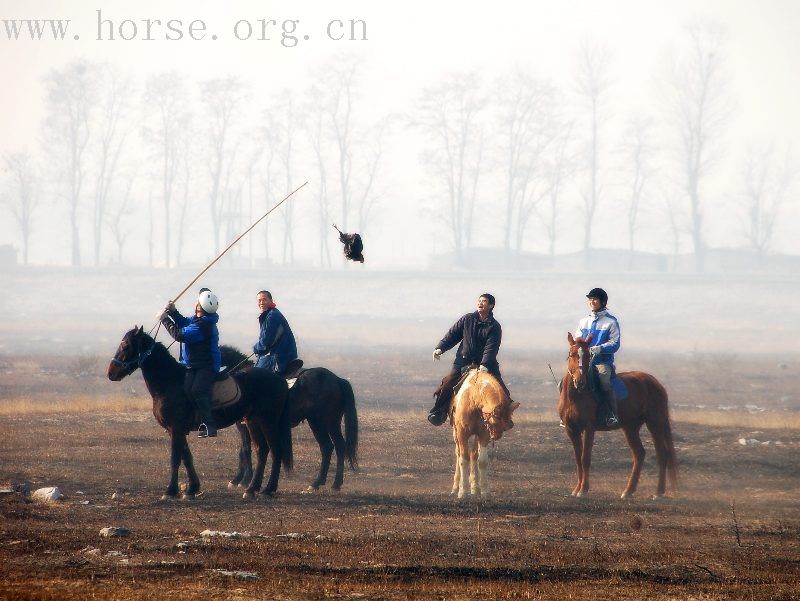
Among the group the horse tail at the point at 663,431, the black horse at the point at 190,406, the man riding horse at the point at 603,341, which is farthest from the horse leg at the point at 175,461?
the horse tail at the point at 663,431

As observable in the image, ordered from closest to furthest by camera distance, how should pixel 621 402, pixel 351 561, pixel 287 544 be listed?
1. pixel 351 561
2. pixel 287 544
3. pixel 621 402

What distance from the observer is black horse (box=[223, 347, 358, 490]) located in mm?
16500

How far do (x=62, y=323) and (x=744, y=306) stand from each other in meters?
38.6

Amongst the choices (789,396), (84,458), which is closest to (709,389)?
(789,396)

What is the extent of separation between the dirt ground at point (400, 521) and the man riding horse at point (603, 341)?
138cm

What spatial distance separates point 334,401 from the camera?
658 inches

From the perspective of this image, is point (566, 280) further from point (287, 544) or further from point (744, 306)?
point (287, 544)

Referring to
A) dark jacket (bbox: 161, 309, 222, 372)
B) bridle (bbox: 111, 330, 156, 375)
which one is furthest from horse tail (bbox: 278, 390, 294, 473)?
bridle (bbox: 111, 330, 156, 375)

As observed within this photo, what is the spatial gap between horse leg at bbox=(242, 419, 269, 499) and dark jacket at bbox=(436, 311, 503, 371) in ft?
8.64

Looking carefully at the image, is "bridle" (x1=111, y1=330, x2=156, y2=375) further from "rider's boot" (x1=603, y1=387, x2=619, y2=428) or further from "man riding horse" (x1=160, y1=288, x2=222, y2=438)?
"rider's boot" (x1=603, y1=387, x2=619, y2=428)

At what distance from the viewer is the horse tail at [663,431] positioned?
1775cm

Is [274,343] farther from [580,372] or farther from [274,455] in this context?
[580,372]

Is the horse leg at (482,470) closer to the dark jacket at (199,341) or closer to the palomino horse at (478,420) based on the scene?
the palomino horse at (478,420)

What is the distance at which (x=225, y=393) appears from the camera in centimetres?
1514
